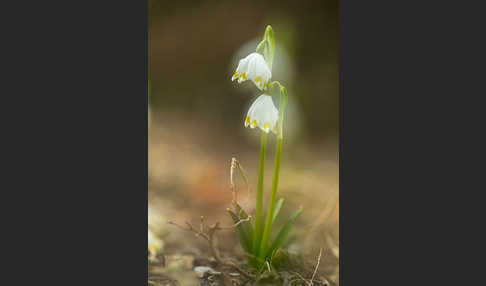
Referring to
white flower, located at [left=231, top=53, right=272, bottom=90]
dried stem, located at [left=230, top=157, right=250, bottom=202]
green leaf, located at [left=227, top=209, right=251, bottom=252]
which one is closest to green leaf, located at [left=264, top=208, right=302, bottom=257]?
green leaf, located at [left=227, top=209, right=251, bottom=252]

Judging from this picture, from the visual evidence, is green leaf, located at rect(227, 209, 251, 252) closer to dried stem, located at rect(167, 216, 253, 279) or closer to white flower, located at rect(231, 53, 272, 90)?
dried stem, located at rect(167, 216, 253, 279)

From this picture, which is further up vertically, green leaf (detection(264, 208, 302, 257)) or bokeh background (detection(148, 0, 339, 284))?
bokeh background (detection(148, 0, 339, 284))

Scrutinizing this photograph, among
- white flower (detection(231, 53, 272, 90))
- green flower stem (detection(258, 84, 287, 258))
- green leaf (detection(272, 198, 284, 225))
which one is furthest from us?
green leaf (detection(272, 198, 284, 225))

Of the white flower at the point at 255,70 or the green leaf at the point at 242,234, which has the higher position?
the white flower at the point at 255,70

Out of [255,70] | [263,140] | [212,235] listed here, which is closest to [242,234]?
[212,235]

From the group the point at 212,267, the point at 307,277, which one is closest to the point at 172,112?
the point at 212,267

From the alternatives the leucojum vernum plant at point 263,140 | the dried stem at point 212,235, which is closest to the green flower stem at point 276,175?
the leucojum vernum plant at point 263,140

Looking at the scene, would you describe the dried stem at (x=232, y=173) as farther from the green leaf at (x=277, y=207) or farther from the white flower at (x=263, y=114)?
the white flower at (x=263, y=114)

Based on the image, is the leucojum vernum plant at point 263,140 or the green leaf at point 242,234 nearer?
the leucojum vernum plant at point 263,140

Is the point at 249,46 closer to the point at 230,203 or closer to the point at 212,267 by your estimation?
the point at 230,203
